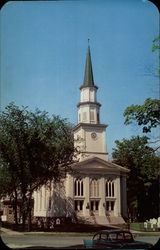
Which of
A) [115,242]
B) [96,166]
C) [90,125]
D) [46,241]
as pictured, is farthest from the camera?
[90,125]

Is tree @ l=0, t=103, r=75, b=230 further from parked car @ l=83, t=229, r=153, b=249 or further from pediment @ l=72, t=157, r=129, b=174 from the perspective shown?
parked car @ l=83, t=229, r=153, b=249

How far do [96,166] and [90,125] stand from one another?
18.9ft

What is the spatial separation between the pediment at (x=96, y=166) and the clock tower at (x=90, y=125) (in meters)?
3.09

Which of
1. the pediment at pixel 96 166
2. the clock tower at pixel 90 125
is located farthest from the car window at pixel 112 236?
the clock tower at pixel 90 125

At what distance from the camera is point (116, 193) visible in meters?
38.0

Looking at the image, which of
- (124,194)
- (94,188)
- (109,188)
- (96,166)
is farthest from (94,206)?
(96,166)

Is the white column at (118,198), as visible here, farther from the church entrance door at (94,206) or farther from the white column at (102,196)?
the church entrance door at (94,206)

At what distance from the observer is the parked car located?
33.4ft

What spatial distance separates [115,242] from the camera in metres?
10.4

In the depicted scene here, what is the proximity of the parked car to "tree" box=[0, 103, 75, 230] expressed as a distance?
43.4 feet

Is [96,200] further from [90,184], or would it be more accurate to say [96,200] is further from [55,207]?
[55,207]

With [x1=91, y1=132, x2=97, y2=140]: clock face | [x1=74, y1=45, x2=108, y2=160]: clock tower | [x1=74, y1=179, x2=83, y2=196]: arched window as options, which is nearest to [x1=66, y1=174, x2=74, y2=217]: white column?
[x1=74, y1=179, x2=83, y2=196]: arched window

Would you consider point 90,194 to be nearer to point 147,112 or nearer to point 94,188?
point 94,188

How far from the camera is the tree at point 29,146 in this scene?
2405 centimetres
